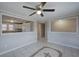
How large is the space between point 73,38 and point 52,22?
214 centimetres

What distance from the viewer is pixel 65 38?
5066 mm

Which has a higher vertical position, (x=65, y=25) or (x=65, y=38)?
(x=65, y=25)

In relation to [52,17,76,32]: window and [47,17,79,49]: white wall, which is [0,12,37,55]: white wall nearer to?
[47,17,79,49]: white wall

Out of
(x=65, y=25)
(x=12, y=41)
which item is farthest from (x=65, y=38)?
(x=12, y=41)

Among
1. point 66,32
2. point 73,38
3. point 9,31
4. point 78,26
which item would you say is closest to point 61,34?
point 66,32

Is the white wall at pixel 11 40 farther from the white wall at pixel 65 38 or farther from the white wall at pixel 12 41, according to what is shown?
the white wall at pixel 65 38

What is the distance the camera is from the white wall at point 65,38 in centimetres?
448

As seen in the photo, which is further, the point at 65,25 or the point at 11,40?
the point at 65,25

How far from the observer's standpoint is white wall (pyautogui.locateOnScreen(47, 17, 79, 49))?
4.48 m

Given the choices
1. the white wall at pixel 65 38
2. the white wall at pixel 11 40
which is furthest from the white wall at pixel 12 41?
the white wall at pixel 65 38

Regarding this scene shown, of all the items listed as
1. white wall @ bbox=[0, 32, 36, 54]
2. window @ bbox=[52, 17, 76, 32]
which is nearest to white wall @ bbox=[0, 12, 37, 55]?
white wall @ bbox=[0, 32, 36, 54]

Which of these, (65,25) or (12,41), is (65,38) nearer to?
(65,25)

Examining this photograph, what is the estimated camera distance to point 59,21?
561cm

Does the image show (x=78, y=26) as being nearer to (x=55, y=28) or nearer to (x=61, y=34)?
(x=61, y=34)
